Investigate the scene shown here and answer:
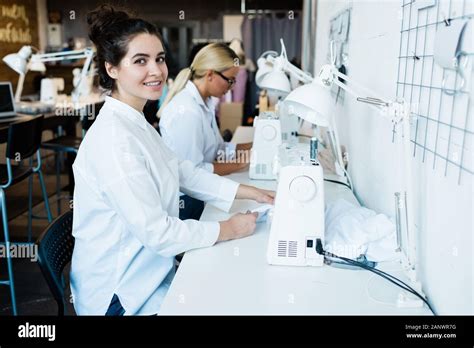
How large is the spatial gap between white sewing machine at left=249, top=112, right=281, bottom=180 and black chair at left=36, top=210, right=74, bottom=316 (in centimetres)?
78

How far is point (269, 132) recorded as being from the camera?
181 centimetres

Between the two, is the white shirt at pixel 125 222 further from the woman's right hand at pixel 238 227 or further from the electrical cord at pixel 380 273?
the electrical cord at pixel 380 273

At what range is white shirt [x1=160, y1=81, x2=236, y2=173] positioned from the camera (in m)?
1.91

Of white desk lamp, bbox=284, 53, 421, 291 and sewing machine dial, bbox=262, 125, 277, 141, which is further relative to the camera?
sewing machine dial, bbox=262, 125, 277, 141

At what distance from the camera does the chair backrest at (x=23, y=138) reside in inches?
95.7

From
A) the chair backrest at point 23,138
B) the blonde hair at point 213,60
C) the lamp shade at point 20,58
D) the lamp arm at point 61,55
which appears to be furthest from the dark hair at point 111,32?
the lamp shade at point 20,58

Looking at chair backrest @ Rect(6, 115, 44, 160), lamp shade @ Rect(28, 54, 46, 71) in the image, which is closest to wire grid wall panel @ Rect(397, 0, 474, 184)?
chair backrest @ Rect(6, 115, 44, 160)

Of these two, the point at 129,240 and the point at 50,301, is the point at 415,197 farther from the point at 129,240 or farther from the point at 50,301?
the point at 50,301

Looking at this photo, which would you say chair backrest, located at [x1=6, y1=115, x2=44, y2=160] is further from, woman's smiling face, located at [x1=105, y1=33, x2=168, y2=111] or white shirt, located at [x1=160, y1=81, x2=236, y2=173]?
woman's smiling face, located at [x1=105, y1=33, x2=168, y2=111]

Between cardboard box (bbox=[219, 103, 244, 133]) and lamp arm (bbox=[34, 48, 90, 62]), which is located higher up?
lamp arm (bbox=[34, 48, 90, 62])

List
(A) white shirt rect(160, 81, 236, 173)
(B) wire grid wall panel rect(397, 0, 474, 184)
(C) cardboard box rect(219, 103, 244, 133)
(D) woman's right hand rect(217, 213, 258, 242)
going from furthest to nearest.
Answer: (C) cardboard box rect(219, 103, 244, 133), (A) white shirt rect(160, 81, 236, 173), (D) woman's right hand rect(217, 213, 258, 242), (B) wire grid wall panel rect(397, 0, 474, 184)

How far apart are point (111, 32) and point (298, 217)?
66 cm

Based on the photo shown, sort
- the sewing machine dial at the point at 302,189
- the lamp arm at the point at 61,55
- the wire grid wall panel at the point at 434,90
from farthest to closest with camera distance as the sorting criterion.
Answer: the lamp arm at the point at 61,55 < the sewing machine dial at the point at 302,189 < the wire grid wall panel at the point at 434,90
